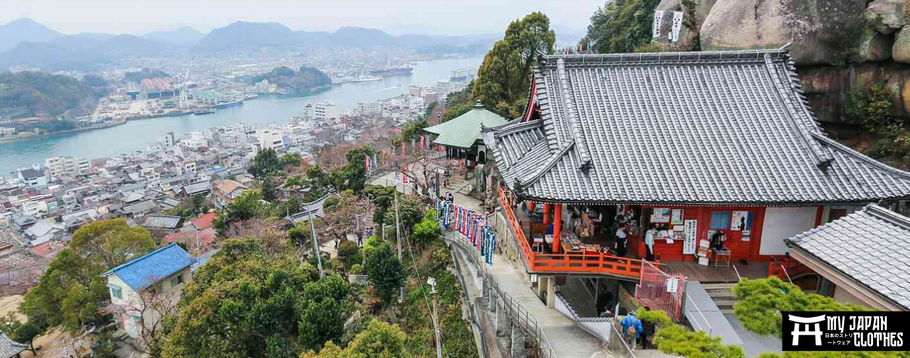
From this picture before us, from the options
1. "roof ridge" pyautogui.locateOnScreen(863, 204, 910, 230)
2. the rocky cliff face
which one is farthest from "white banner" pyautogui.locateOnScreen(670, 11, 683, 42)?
"roof ridge" pyautogui.locateOnScreen(863, 204, 910, 230)

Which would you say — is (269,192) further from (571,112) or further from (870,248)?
(870,248)

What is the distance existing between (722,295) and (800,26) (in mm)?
12288

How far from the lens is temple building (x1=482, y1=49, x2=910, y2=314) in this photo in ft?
42.2

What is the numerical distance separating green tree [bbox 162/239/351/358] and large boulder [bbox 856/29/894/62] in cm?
2060

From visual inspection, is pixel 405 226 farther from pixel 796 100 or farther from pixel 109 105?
pixel 109 105

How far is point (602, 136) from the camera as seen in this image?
46.9 feet

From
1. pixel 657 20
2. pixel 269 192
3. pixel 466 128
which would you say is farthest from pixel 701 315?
pixel 269 192

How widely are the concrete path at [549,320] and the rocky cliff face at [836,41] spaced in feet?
45.4

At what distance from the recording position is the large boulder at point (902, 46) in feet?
55.8

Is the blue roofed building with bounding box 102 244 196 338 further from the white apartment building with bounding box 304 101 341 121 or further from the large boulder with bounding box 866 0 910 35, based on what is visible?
the white apartment building with bounding box 304 101 341 121

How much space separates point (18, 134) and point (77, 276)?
456ft

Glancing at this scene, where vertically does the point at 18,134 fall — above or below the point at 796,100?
below

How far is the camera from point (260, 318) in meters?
17.2

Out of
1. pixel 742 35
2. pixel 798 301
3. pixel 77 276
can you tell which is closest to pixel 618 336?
pixel 798 301
